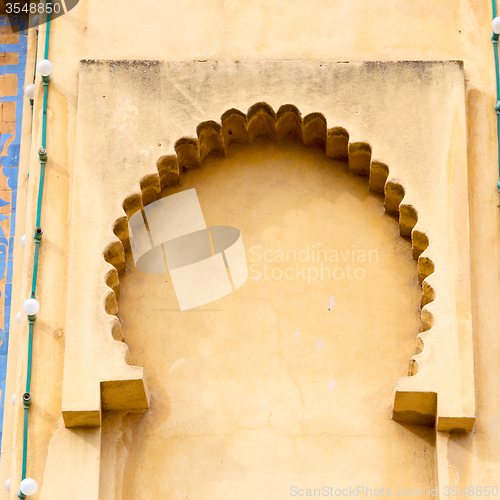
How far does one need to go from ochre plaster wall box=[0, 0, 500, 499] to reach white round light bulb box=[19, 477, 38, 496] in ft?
0.26

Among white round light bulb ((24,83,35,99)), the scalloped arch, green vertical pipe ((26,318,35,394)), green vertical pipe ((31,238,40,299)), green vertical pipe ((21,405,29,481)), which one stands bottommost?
green vertical pipe ((21,405,29,481))

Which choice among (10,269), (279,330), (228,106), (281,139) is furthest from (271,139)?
(10,269)

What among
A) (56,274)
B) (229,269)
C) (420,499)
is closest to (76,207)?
(56,274)

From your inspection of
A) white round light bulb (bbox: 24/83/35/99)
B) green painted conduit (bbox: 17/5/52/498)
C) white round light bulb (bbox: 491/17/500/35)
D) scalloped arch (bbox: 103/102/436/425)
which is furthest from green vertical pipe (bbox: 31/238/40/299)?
white round light bulb (bbox: 491/17/500/35)

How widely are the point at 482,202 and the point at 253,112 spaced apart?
4.20 feet

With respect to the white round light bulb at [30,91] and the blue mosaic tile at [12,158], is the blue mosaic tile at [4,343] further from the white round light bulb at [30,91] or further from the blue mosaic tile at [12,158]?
the white round light bulb at [30,91]

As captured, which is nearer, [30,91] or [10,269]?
[30,91]

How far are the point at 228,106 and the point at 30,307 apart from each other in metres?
1.47

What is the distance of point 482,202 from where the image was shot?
5.54m

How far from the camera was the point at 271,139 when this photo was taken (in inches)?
233

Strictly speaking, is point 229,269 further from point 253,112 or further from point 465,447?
point 465,447

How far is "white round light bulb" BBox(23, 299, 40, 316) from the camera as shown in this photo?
17.2ft

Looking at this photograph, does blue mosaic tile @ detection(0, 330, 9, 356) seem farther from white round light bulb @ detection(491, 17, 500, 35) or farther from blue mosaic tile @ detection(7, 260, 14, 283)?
white round light bulb @ detection(491, 17, 500, 35)

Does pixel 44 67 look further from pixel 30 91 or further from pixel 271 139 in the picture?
pixel 271 139
